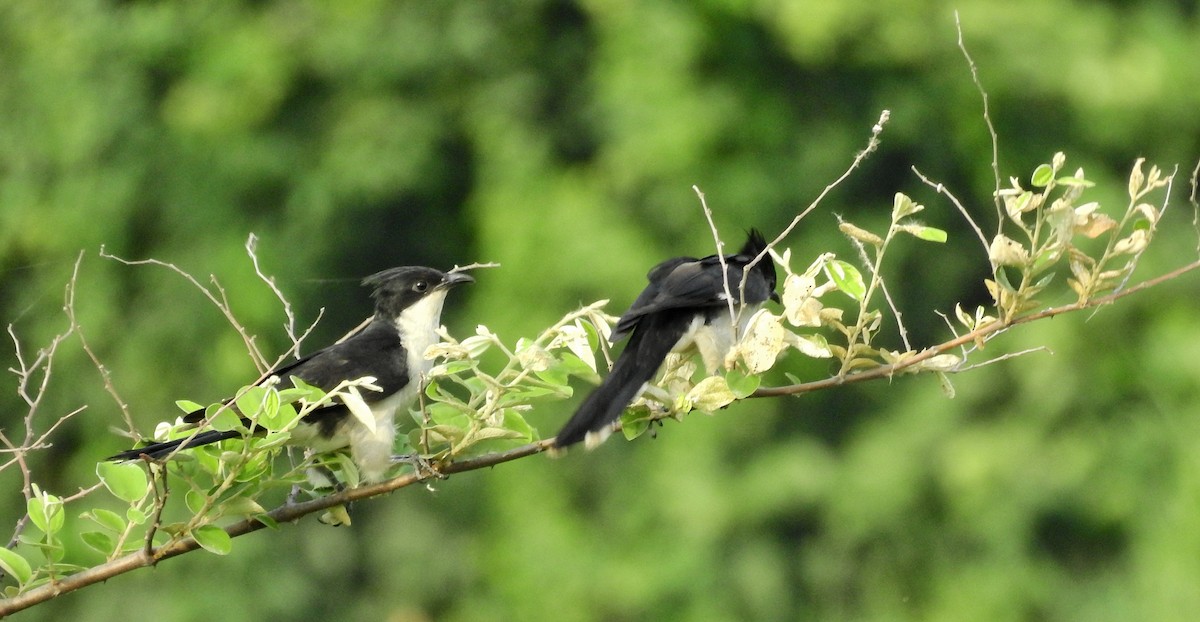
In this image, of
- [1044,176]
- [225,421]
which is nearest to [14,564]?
[225,421]

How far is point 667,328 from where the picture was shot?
12.2ft

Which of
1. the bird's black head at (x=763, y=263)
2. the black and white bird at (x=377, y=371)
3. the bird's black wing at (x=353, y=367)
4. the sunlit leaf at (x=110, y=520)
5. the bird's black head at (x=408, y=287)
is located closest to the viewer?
the sunlit leaf at (x=110, y=520)

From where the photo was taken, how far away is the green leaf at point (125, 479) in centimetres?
277

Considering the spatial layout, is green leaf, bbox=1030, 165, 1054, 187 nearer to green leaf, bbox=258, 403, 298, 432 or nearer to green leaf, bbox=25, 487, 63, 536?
green leaf, bbox=258, 403, 298, 432

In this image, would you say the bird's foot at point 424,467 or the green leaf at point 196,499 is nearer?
the green leaf at point 196,499

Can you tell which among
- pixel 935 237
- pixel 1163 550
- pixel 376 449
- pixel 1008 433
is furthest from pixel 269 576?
pixel 935 237

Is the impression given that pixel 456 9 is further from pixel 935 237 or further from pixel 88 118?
pixel 935 237

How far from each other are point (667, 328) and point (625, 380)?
0.62 metres

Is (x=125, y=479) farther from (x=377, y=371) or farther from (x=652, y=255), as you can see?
(x=652, y=255)

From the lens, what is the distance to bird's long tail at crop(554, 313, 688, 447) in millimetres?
2877

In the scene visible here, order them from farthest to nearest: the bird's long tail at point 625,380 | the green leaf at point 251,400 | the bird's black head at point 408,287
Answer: the bird's black head at point 408,287 → the bird's long tail at point 625,380 → the green leaf at point 251,400

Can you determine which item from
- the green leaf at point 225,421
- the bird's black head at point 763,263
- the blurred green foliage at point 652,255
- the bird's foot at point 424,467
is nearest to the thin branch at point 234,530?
the bird's foot at point 424,467

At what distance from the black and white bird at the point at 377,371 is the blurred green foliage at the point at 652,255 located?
15.2 ft

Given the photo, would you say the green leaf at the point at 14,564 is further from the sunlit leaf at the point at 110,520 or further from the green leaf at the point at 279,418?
the green leaf at the point at 279,418
